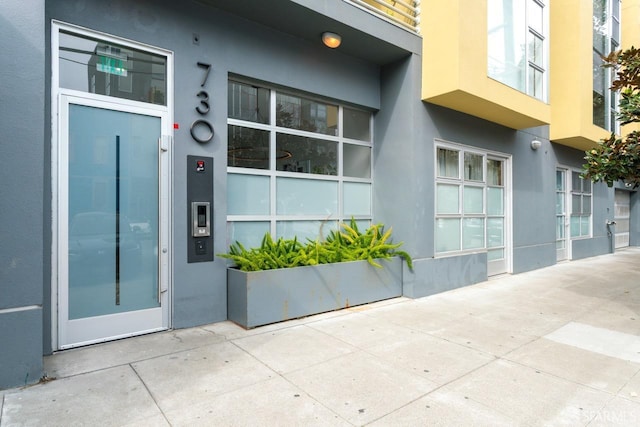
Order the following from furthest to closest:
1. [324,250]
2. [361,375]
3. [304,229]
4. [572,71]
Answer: [572,71]
[304,229]
[324,250]
[361,375]

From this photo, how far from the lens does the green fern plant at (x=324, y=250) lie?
4.71m

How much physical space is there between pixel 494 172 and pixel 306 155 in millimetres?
4793

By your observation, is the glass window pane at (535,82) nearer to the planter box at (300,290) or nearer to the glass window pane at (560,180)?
the glass window pane at (560,180)

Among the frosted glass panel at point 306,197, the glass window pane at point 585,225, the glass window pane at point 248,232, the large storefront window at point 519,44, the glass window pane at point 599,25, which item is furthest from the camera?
the glass window pane at point 585,225

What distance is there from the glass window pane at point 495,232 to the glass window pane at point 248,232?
523 cm

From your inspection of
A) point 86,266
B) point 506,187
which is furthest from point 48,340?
point 506,187

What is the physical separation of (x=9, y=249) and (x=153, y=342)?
169 cm

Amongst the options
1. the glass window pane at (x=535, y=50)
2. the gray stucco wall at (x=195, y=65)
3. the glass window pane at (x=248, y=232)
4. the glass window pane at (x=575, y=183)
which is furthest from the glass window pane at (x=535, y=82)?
the glass window pane at (x=248, y=232)

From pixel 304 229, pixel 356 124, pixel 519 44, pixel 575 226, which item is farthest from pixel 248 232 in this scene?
pixel 575 226

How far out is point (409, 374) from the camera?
3252 mm

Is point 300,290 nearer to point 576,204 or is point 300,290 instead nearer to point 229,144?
point 229,144

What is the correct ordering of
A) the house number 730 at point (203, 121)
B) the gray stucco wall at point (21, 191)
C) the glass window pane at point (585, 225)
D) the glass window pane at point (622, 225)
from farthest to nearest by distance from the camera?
the glass window pane at point (622, 225) < the glass window pane at point (585, 225) < the house number 730 at point (203, 121) < the gray stucco wall at point (21, 191)

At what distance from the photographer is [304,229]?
581 centimetres

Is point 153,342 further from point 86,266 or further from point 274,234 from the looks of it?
point 274,234
